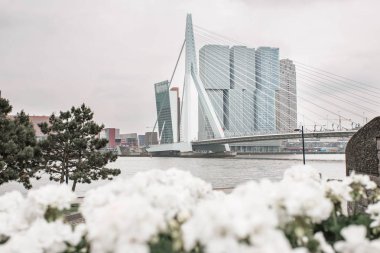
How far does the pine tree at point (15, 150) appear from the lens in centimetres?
1712

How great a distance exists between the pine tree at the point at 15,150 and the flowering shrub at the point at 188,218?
51.5 feet

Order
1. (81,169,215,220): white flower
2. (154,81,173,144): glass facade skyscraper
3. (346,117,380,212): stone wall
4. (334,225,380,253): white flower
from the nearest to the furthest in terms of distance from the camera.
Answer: (334,225,380,253): white flower → (81,169,215,220): white flower → (346,117,380,212): stone wall → (154,81,173,144): glass facade skyscraper

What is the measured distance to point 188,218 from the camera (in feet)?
6.54

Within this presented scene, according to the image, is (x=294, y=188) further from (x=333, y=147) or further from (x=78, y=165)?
(x=333, y=147)

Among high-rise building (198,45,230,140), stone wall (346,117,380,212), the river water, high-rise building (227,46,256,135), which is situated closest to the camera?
stone wall (346,117,380,212)

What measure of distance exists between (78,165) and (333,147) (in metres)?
128

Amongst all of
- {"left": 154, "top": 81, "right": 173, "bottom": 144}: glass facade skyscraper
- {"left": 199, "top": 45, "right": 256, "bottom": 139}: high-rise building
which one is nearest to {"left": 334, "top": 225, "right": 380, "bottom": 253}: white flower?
{"left": 199, "top": 45, "right": 256, "bottom": 139}: high-rise building

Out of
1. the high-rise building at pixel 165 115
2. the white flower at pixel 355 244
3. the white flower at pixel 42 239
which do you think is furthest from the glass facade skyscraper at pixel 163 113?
the white flower at pixel 355 244

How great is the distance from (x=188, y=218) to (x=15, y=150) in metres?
17.2

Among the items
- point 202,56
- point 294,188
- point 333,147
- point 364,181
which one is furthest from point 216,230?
point 333,147

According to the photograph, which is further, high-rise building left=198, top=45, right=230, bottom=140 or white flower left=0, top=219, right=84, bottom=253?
high-rise building left=198, top=45, right=230, bottom=140

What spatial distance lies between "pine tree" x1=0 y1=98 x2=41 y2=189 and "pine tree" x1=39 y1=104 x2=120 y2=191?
221 cm

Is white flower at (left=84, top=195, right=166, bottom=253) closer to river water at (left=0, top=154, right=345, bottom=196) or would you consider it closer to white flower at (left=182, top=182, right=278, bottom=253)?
white flower at (left=182, top=182, right=278, bottom=253)

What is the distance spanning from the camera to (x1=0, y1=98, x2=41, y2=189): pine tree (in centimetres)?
1712
